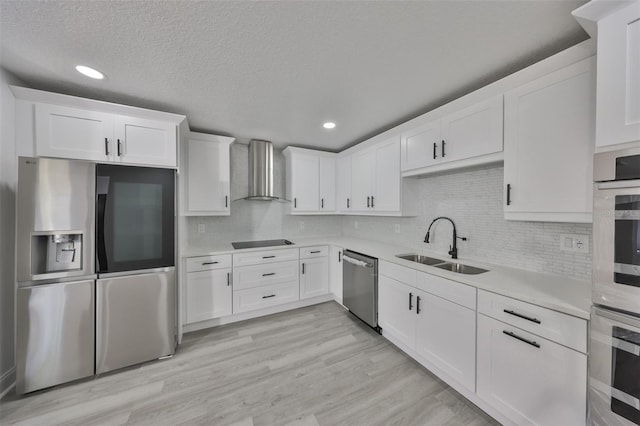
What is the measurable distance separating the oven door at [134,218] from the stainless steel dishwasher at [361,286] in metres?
1.96

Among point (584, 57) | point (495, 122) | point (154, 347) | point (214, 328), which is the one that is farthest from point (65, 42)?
point (584, 57)

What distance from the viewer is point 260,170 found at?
3.23 m

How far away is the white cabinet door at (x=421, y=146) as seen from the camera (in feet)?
6.98

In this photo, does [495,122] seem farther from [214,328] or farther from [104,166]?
[214,328]

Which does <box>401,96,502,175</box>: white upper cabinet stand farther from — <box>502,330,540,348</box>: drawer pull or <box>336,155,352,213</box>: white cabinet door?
<box>502,330,540,348</box>: drawer pull

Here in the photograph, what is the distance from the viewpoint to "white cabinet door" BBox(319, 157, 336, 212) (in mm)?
3631

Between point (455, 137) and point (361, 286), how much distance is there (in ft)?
6.07

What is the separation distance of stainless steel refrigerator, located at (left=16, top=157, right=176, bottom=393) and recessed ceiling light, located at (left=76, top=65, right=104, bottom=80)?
0.69 meters

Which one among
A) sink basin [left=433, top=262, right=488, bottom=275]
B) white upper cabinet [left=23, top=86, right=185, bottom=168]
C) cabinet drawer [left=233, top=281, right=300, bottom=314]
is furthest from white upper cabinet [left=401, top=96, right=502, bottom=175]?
white upper cabinet [left=23, top=86, right=185, bottom=168]

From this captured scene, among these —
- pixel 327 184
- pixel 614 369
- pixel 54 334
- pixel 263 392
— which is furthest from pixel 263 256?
pixel 614 369

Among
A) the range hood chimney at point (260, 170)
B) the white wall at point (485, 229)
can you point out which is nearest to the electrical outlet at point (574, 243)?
the white wall at point (485, 229)

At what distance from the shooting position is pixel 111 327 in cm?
187

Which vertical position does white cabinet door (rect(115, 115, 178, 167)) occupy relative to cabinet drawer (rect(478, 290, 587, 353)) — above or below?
above

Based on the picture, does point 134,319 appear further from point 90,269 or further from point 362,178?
point 362,178
